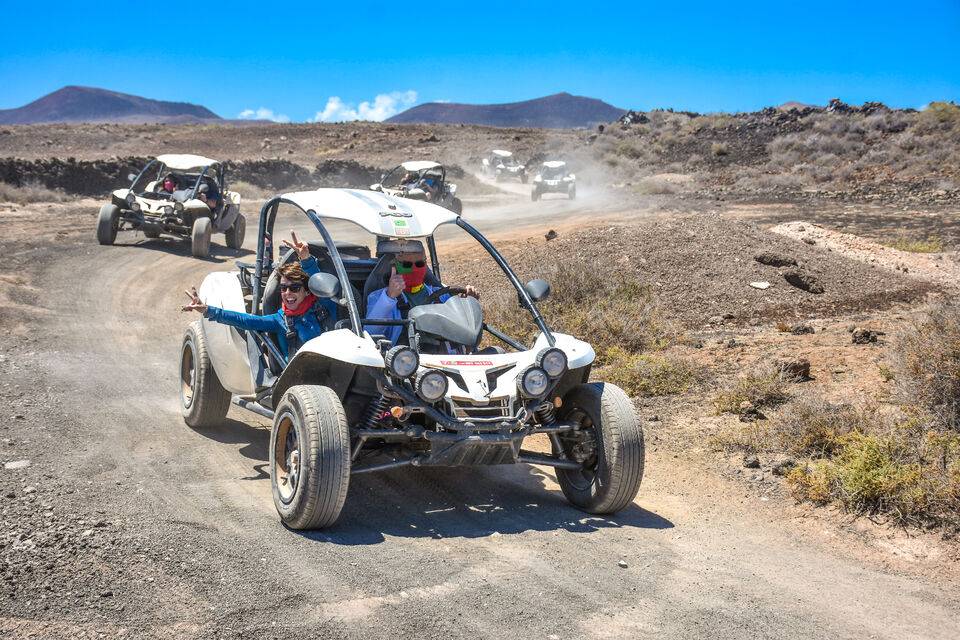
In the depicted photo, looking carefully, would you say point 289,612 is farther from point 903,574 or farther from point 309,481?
point 903,574

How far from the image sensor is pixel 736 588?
4969 mm

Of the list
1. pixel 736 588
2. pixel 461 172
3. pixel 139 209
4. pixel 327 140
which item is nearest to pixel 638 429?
pixel 736 588

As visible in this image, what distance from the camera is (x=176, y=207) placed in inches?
734

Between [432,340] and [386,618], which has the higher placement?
[432,340]

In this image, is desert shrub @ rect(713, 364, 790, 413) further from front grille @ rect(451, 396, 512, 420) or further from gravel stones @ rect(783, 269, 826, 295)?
gravel stones @ rect(783, 269, 826, 295)

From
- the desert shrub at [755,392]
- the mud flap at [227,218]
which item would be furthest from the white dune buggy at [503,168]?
the desert shrub at [755,392]

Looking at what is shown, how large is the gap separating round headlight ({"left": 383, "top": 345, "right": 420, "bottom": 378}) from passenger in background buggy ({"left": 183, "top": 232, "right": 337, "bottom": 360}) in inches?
52.6

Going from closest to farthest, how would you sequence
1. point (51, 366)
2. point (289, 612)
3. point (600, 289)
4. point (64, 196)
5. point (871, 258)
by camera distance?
1. point (289, 612)
2. point (51, 366)
3. point (600, 289)
4. point (871, 258)
5. point (64, 196)

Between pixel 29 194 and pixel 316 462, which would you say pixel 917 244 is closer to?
pixel 316 462

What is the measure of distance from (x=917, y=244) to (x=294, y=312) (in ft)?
44.5

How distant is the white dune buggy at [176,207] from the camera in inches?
729

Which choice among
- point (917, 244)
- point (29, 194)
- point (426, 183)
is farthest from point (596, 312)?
point (29, 194)

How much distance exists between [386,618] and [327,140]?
64.6 meters

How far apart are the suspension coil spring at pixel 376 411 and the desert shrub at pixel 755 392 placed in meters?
4.06
